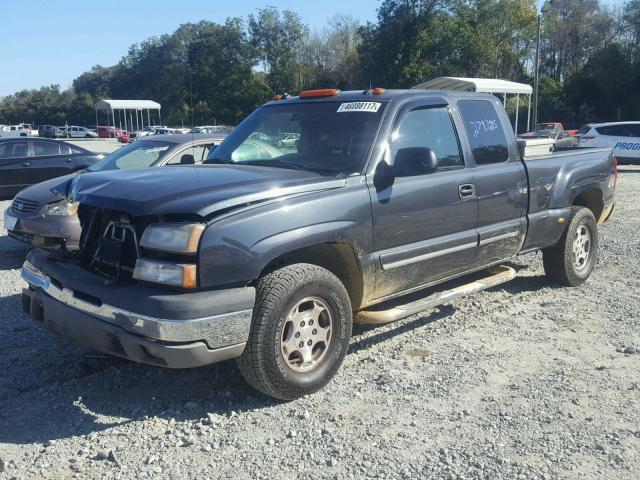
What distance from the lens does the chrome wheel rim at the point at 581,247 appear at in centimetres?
662

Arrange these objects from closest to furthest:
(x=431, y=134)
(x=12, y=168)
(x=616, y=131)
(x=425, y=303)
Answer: (x=425, y=303) < (x=431, y=134) < (x=12, y=168) < (x=616, y=131)

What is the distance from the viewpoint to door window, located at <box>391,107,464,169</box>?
15.4ft

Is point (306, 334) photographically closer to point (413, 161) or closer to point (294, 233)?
point (294, 233)

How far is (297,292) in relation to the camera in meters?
3.80

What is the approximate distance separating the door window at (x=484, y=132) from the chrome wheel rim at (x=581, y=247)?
66.2 inches

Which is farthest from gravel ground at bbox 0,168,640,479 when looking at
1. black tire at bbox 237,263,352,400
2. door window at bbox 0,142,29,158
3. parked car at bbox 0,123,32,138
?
parked car at bbox 0,123,32,138

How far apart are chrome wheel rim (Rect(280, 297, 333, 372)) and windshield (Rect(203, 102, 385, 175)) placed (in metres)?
0.96

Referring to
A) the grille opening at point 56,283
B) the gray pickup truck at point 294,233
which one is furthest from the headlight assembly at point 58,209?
the grille opening at point 56,283

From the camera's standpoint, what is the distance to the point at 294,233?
12.4ft

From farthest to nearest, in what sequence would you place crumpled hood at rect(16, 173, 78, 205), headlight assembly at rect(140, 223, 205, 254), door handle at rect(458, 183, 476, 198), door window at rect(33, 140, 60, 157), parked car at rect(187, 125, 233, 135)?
1. door window at rect(33, 140, 60, 157)
2. parked car at rect(187, 125, 233, 135)
3. crumpled hood at rect(16, 173, 78, 205)
4. door handle at rect(458, 183, 476, 198)
5. headlight assembly at rect(140, 223, 205, 254)

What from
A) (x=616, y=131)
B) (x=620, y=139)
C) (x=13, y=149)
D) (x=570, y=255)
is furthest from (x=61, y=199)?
(x=616, y=131)

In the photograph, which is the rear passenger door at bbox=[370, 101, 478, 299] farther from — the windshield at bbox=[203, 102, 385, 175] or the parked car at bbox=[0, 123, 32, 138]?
the parked car at bbox=[0, 123, 32, 138]

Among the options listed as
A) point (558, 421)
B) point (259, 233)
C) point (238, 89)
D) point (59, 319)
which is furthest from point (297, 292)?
→ point (238, 89)

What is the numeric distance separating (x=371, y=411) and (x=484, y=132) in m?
2.76
